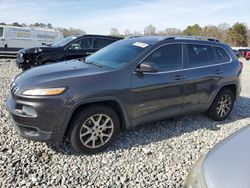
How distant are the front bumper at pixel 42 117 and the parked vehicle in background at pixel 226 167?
2.00 m

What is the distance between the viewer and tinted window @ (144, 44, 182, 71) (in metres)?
4.44

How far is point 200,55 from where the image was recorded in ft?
16.8

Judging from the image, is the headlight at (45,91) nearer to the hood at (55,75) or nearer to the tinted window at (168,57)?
the hood at (55,75)

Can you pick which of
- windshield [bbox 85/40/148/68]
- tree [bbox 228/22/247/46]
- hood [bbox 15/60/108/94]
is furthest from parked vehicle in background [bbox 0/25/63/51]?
tree [bbox 228/22/247/46]

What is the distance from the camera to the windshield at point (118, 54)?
4.27 metres

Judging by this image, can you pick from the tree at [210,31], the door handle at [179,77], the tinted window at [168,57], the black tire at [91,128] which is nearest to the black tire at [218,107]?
the door handle at [179,77]

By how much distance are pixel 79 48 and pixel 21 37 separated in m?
11.3

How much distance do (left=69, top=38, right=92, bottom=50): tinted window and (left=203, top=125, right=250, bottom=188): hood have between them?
8.86 m

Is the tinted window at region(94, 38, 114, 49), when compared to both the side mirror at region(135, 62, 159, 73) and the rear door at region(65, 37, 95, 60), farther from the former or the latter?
the side mirror at region(135, 62, 159, 73)

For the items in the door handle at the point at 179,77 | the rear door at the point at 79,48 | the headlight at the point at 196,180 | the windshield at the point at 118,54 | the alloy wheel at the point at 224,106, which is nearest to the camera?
the headlight at the point at 196,180

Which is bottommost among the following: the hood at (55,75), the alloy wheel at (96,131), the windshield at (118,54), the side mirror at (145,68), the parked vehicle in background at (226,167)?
the alloy wheel at (96,131)

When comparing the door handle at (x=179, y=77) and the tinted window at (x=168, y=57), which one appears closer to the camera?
the tinted window at (x=168, y=57)

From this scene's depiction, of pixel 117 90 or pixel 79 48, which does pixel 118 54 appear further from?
pixel 79 48

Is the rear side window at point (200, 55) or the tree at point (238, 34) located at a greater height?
the tree at point (238, 34)
